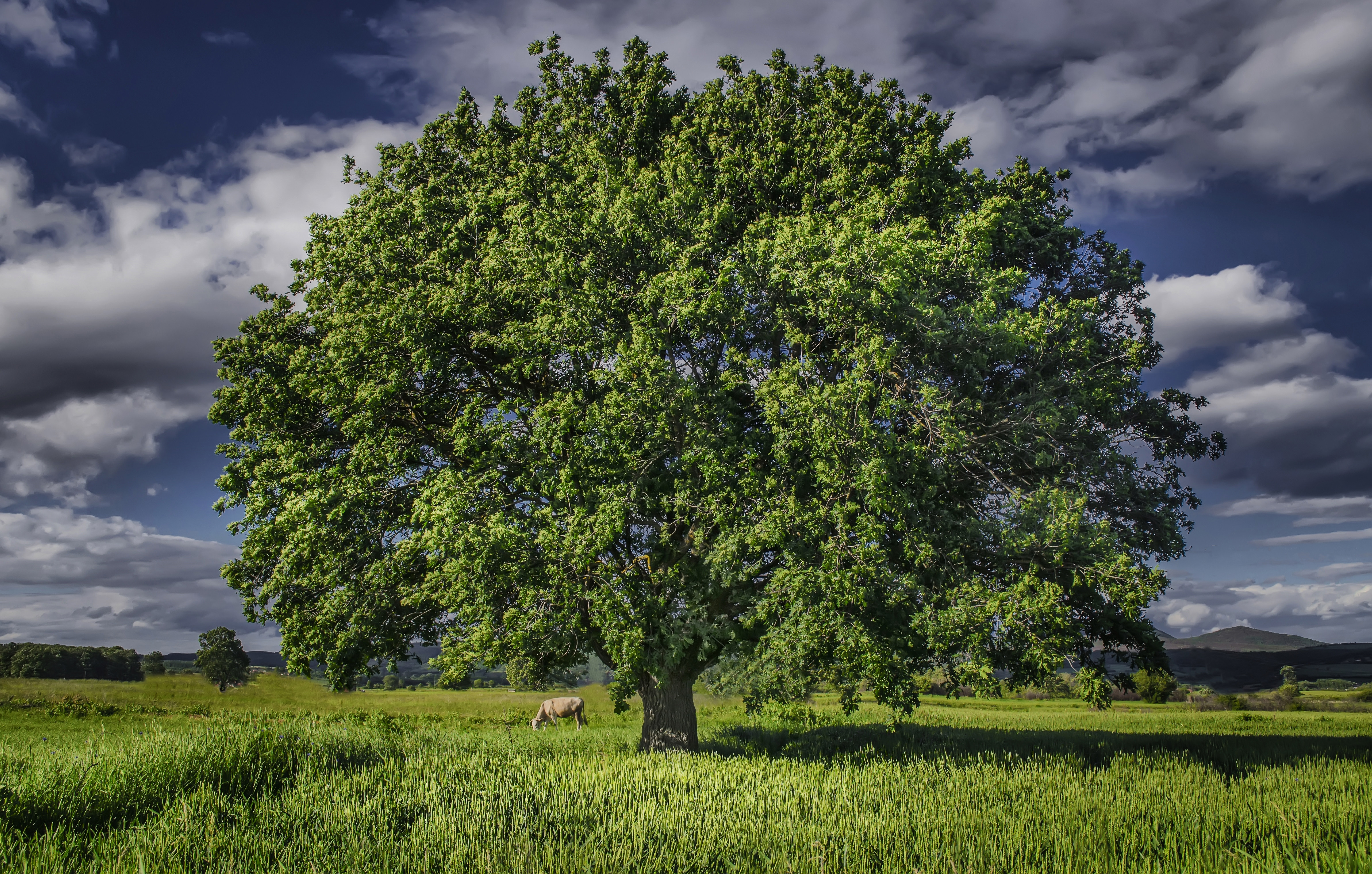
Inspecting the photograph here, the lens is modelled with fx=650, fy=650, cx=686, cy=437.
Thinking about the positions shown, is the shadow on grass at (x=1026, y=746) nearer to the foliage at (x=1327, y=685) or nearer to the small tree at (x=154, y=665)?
the foliage at (x=1327, y=685)

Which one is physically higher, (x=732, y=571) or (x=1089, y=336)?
(x=1089, y=336)

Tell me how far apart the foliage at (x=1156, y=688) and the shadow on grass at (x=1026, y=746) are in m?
26.8

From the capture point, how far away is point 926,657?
50.2ft

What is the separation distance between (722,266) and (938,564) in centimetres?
830

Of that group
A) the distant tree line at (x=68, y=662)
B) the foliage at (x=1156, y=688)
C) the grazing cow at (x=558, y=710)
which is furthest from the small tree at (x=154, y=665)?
the foliage at (x=1156, y=688)

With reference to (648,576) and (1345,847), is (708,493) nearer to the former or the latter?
(648,576)

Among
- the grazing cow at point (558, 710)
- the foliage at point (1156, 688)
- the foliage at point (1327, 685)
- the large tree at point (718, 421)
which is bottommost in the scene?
the foliage at point (1327, 685)

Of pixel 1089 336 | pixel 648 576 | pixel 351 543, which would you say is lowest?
pixel 648 576

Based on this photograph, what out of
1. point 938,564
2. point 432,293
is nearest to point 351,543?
point 432,293

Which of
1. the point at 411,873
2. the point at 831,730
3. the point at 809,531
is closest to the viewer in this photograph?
the point at 411,873

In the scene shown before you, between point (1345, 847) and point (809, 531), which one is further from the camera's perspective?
point (809, 531)

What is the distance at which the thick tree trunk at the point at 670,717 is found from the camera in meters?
17.2

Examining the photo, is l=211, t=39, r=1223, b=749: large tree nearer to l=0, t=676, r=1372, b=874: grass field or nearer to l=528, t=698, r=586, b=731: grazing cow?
l=0, t=676, r=1372, b=874: grass field

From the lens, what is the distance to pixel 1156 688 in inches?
1880
